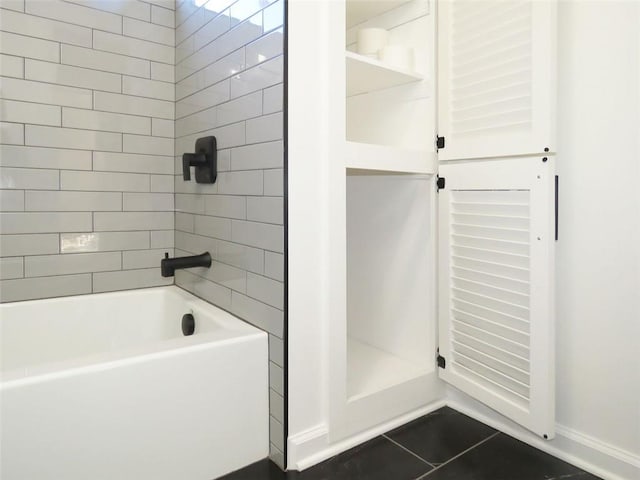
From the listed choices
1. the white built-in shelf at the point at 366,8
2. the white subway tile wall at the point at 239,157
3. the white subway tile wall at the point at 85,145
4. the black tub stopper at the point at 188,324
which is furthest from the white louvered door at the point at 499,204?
the white subway tile wall at the point at 85,145

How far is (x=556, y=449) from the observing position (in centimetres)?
144

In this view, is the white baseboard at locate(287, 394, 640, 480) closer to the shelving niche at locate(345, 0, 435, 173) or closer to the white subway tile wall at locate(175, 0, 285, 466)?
the white subway tile wall at locate(175, 0, 285, 466)

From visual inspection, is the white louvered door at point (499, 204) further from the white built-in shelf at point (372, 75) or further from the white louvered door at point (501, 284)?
the white built-in shelf at point (372, 75)

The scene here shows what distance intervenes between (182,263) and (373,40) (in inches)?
45.8

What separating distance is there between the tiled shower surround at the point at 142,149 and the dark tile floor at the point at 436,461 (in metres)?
0.17

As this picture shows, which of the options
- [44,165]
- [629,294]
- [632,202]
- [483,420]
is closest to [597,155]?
[632,202]

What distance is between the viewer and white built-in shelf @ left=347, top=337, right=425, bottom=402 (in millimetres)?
1573

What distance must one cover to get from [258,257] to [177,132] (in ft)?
3.10

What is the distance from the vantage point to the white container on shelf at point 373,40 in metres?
1.73

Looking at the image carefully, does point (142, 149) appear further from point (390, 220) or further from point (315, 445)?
point (315, 445)

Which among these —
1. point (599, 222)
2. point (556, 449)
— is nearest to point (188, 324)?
point (556, 449)

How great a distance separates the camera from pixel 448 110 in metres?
1.63

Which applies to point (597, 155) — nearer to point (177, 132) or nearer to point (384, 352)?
point (384, 352)

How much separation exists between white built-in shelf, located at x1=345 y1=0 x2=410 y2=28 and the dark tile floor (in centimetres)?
169
